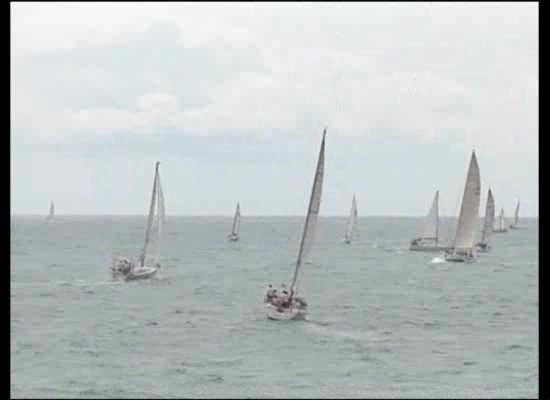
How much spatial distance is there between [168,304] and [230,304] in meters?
4.69

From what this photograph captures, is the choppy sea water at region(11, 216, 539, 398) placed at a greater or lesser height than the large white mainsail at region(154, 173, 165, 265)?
lesser

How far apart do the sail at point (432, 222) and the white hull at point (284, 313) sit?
60510 mm

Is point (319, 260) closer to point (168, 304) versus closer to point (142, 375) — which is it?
point (168, 304)

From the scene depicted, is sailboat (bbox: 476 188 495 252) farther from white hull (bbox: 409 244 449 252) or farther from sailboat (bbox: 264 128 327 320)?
sailboat (bbox: 264 128 327 320)

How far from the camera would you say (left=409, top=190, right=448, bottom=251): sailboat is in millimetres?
106250

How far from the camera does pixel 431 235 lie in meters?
110

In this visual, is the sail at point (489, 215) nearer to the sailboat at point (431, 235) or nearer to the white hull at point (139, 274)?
the sailboat at point (431, 235)

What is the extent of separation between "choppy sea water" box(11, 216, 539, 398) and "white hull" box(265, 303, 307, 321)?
1.28ft

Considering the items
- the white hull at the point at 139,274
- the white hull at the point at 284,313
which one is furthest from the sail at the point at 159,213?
the white hull at the point at 284,313

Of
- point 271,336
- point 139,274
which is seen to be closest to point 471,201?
point 139,274

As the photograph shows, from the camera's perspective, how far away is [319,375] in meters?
36.0

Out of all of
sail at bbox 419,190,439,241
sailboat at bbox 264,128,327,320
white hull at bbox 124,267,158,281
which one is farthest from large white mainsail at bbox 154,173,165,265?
sail at bbox 419,190,439,241

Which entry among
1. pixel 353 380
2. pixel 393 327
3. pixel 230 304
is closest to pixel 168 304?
pixel 230 304

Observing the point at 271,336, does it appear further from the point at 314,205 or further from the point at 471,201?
the point at 471,201
